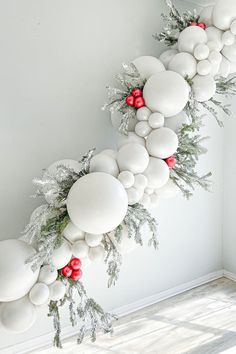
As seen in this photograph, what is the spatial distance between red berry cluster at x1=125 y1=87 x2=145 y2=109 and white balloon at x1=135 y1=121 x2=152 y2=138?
0.07 metres

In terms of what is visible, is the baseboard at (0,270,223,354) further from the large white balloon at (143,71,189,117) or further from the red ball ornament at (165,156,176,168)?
the large white balloon at (143,71,189,117)

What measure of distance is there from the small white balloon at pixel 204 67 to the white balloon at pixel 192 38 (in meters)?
0.07

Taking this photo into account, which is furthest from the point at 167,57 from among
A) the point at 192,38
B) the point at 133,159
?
the point at 133,159

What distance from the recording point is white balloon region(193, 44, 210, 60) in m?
1.31

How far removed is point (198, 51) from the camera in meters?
1.31

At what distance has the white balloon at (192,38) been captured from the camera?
1339mm

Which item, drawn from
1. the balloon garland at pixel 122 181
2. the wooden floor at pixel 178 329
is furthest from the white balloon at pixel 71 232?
the wooden floor at pixel 178 329

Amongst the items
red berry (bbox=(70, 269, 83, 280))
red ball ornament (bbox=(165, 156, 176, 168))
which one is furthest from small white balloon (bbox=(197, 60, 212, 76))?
red berry (bbox=(70, 269, 83, 280))

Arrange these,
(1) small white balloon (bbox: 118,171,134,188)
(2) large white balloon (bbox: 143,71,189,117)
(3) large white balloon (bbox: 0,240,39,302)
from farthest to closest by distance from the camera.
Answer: (2) large white balloon (bbox: 143,71,189,117)
(1) small white balloon (bbox: 118,171,134,188)
(3) large white balloon (bbox: 0,240,39,302)

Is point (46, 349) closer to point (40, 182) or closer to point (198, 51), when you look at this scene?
point (40, 182)

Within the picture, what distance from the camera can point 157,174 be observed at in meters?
1.19

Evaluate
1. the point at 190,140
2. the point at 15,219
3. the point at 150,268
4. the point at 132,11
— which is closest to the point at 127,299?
the point at 150,268

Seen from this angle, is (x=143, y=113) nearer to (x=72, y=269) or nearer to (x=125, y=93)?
(x=125, y=93)

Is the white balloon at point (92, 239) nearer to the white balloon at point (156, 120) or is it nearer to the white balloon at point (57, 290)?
the white balloon at point (57, 290)
